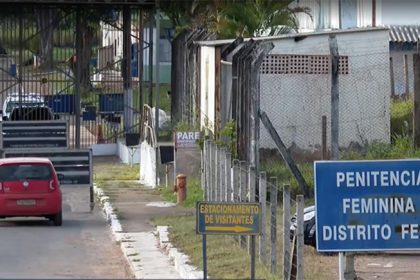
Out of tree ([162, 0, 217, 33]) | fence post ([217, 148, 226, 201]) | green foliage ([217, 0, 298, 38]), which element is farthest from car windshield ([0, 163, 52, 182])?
tree ([162, 0, 217, 33])

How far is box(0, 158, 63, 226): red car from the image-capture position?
23.6m

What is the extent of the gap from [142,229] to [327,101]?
6.20m

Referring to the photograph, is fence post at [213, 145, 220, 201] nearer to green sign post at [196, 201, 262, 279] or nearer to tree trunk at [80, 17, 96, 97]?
Result: green sign post at [196, 201, 262, 279]

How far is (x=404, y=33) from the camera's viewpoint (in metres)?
36.6

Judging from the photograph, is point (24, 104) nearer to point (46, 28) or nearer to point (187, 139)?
point (46, 28)

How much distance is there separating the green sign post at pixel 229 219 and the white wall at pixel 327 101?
12.7m

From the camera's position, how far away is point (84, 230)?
74.3ft

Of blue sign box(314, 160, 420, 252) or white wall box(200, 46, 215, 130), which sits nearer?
blue sign box(314, 160, 420, 252)

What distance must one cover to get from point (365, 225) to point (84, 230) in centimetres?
1006

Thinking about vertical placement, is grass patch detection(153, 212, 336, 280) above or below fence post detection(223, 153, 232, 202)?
below

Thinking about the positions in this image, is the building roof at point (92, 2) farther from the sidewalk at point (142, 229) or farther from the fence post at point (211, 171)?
the fence post at point (211, 171)

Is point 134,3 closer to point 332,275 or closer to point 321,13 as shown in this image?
point 321,13

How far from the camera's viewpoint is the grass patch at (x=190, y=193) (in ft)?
85.7

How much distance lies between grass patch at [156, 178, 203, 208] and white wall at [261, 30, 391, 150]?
2.31 metres
